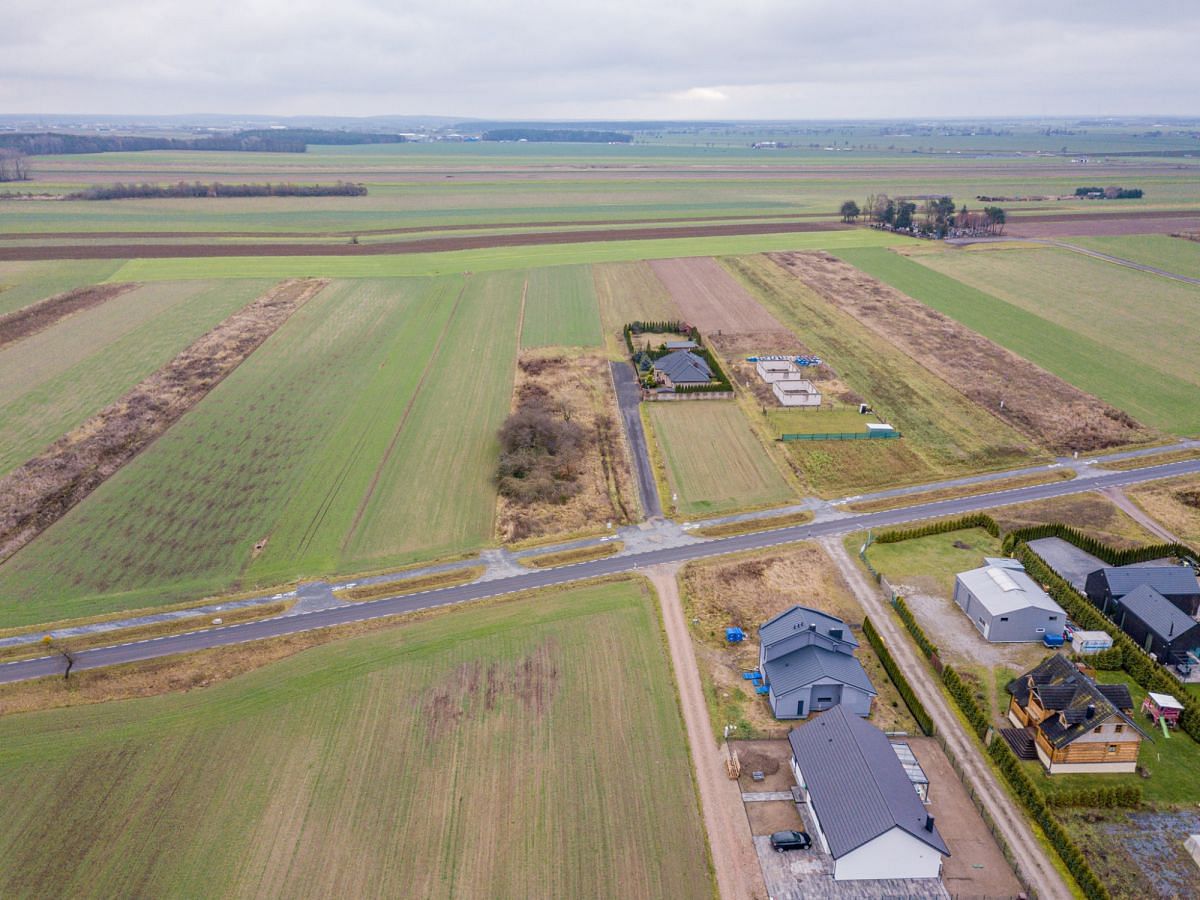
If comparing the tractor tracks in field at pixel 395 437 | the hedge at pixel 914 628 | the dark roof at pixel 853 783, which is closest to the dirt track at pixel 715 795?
the dark roof at pixel 853 783

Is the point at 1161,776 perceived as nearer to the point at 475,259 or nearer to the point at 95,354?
the point at 95,354

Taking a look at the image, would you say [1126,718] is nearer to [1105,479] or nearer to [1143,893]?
[1143,893]

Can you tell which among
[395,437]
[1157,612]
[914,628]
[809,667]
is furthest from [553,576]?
[1157,612]

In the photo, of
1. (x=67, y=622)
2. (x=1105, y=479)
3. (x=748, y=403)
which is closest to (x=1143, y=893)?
(x=1105, y=479)

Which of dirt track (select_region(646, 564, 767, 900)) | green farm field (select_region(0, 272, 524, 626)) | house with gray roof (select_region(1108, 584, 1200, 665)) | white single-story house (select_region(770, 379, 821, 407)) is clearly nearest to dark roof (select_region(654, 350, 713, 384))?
white single-story house (select_region(770, 379, 821, 407))

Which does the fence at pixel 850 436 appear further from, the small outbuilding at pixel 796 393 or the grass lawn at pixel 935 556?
the grass lawn at pixel 935 556

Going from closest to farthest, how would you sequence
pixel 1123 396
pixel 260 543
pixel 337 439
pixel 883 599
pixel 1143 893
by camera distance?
pixel 1143 893
pixel 883 599
pixel 260 543
pixel 337 439
pixel 1123 396
